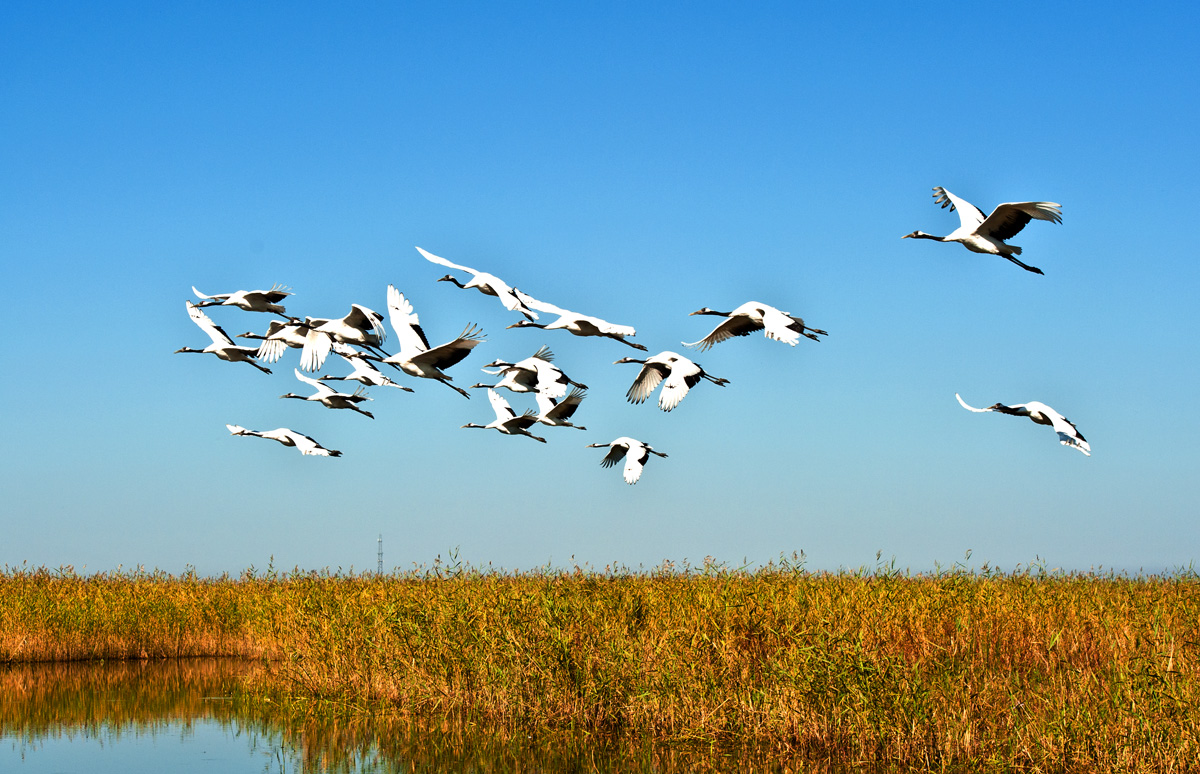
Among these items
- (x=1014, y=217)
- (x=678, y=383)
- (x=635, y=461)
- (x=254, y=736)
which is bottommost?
(x=254, y=736)

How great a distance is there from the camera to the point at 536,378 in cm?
1299

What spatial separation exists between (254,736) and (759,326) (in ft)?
22.3

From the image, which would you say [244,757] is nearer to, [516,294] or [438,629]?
[438,629]

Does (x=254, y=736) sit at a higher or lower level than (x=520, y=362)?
lower

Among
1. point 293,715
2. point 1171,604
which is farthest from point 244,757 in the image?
point 1171,604

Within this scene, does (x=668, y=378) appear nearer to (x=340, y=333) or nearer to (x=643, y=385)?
(x=643, y=385)

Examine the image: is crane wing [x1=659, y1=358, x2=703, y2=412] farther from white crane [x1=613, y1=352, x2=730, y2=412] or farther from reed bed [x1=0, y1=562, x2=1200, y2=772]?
reed bed [x1=0, y1=562, x2=1200, y2=772]

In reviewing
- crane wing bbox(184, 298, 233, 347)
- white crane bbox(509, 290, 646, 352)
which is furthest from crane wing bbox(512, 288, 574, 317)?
crane wing bbox(184, 298, 233, 347)

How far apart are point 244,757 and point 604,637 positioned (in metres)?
3.69

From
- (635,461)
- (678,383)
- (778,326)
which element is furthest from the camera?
(635,461)

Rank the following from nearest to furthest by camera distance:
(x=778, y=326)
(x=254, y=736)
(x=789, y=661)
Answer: (x=789, y=661)
(x=778, y=326)
(x=254, y=736)

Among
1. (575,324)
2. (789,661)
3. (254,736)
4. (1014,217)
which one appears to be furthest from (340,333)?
(1014,217)

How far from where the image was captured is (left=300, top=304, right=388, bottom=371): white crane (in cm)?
1170

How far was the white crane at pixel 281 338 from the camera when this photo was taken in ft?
40.3
